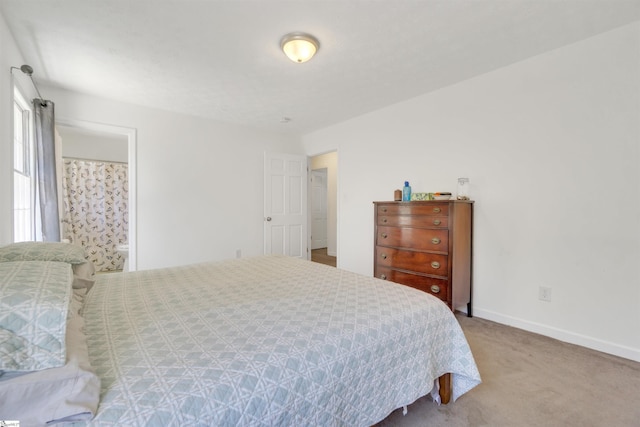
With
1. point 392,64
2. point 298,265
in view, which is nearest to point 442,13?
point 392,64

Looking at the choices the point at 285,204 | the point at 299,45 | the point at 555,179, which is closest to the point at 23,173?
the point at 299,45

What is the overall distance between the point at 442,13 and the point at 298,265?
6.65 ft

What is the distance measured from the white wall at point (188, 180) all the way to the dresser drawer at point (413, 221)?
7.26 feet

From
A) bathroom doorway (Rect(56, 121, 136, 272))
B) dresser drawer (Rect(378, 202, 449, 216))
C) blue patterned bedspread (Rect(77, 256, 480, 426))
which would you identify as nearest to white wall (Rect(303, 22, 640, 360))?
dresser drawer (Rect(378, 202, 449, 216))

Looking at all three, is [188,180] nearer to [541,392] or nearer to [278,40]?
[278,40]

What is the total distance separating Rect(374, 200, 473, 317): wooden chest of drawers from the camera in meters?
2.56

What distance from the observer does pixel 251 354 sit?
919mm

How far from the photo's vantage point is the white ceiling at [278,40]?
72.4 inches

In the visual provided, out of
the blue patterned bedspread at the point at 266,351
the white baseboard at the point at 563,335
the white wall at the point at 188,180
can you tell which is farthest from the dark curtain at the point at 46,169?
the white baseboard at the point at 563,335

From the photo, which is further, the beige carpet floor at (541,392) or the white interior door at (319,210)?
the white interior door at (319,210)

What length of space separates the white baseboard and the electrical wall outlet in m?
0.22

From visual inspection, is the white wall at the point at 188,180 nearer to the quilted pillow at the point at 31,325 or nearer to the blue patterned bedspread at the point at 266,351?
the blue patterned bedspread at the point at 266,351

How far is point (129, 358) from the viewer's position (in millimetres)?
881

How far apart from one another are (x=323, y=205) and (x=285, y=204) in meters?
2.70
